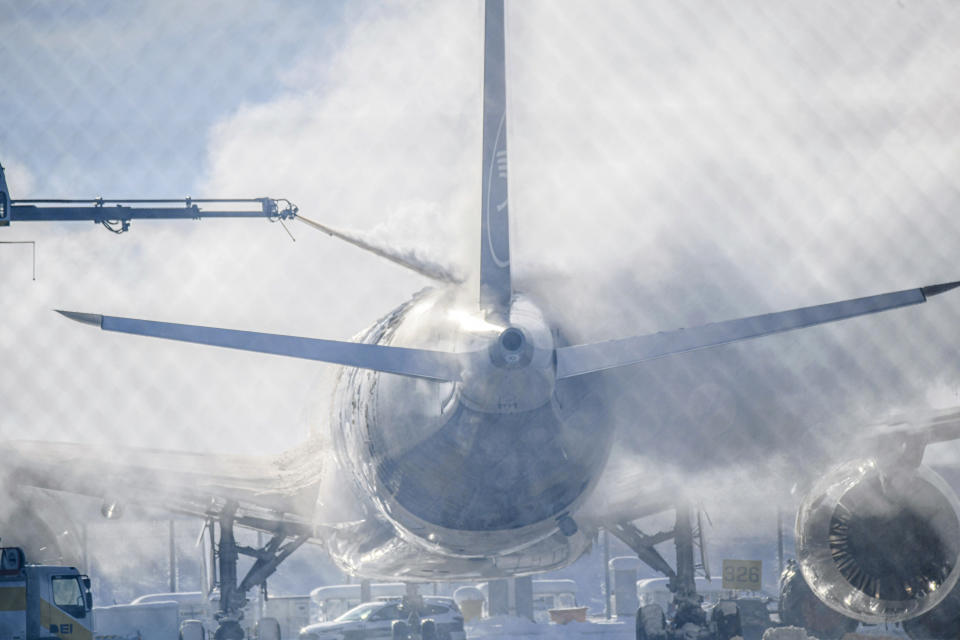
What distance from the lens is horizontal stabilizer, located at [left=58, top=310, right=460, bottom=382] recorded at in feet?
36.4

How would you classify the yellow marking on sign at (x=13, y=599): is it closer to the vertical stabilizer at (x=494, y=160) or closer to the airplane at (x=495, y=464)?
the airplane at (x=495, y=464)

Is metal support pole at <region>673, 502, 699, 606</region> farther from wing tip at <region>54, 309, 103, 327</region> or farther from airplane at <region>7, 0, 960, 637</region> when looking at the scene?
wing tip at <region>54, 309, 103, 327</region>

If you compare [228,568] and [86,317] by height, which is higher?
[86,317]

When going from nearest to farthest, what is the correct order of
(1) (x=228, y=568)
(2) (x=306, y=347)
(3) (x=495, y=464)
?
(2) (x=306, y=347) → (3) (x=495, y=464) → (1) (x=228, y=568)

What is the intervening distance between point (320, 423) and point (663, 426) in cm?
964

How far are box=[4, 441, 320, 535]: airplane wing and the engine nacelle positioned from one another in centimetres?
998

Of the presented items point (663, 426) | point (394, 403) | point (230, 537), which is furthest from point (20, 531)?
point (663, 426)

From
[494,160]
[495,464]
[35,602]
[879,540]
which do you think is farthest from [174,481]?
[879,540]

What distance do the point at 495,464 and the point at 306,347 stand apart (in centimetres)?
265

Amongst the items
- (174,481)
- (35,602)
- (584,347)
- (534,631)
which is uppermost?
(584,347)

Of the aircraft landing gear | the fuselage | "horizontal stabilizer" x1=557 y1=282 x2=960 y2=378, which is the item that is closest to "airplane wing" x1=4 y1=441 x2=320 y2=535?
the aircraft landing gear

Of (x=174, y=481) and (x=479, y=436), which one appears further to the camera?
(x=174, y=481)

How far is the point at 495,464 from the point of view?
12.5 metres

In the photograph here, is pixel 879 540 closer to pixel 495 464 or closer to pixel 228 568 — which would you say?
pixel 495 464
